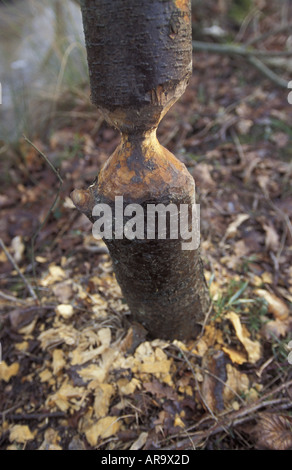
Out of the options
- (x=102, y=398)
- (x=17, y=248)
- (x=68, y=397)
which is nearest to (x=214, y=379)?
(x=102, y=398)

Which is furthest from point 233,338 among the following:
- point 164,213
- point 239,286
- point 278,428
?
point 164,213

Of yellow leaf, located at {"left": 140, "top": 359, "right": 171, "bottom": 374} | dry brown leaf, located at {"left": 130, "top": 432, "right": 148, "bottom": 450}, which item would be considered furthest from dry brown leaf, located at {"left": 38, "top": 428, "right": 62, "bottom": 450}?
yellow leaf, located at {"left": 140, "top": 359, "right": 171, "bottom": 374}

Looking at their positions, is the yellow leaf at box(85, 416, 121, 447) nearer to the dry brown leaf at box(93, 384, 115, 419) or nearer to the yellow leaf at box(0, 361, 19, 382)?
the dry brown leaf at box(93, 384, 115, 419)

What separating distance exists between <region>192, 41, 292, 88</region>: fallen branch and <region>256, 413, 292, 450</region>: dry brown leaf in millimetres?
3288

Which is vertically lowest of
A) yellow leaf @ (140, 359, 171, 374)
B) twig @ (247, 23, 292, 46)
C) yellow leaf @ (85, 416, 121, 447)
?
yellow leaf @ (85, 416, 121, 447)

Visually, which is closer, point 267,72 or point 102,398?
point 102,398

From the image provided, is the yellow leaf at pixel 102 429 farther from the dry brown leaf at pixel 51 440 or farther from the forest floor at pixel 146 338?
the dry brown leaf at pixel 51 440

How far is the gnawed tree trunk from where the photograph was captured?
0.81 meters

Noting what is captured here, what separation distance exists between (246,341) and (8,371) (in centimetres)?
134

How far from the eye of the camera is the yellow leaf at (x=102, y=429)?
1.50 metres

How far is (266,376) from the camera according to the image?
1.65 m

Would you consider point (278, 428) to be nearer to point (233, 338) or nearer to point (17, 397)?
point (233, 338)

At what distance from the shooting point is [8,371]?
179 cm

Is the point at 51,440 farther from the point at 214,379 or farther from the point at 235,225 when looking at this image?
the point at 235,225
